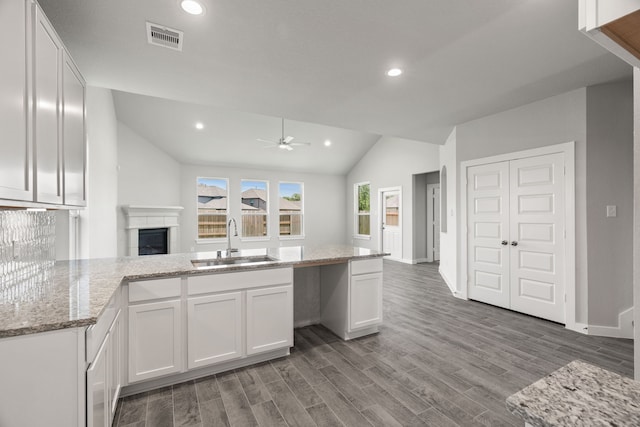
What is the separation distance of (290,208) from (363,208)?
90.8 inches

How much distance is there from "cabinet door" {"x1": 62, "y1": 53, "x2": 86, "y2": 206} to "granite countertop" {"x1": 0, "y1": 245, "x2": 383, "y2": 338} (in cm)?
50

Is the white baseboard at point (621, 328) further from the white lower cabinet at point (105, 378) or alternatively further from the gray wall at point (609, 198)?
the white lower cabinet at point (105, 378)

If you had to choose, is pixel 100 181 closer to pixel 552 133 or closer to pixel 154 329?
pixel 154 329

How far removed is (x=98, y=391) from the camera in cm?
138

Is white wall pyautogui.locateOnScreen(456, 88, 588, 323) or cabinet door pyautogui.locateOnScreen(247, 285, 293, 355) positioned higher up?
white wall pyautogui.locateOnScreen(456, 88, 588, 323)

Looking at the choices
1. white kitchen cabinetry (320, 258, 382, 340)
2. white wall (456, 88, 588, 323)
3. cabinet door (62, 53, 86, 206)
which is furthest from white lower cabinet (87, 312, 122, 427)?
white wall (456, 88, 588, 323)

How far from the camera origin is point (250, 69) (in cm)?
278

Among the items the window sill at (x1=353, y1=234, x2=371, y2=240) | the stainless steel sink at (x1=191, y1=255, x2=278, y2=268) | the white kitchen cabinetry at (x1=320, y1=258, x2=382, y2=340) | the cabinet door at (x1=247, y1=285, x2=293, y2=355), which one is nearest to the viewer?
the cabinet door at (x1=247, y1=285, x2=293, y2=355)

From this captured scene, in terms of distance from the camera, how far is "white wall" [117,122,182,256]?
612cm

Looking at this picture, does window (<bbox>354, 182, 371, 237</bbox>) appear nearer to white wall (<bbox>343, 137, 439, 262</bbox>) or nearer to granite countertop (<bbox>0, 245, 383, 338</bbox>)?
white wall (<bbox>343, 137, 439, 262</bbox>)

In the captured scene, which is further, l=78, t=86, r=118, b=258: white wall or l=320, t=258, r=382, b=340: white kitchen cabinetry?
l=78, t=86, r=118, b=258: white wall

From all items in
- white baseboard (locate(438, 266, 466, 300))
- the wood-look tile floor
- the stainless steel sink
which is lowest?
the wood-look tile floor

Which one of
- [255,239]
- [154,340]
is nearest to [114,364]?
[154,340]

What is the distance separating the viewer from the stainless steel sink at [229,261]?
2.61 m
